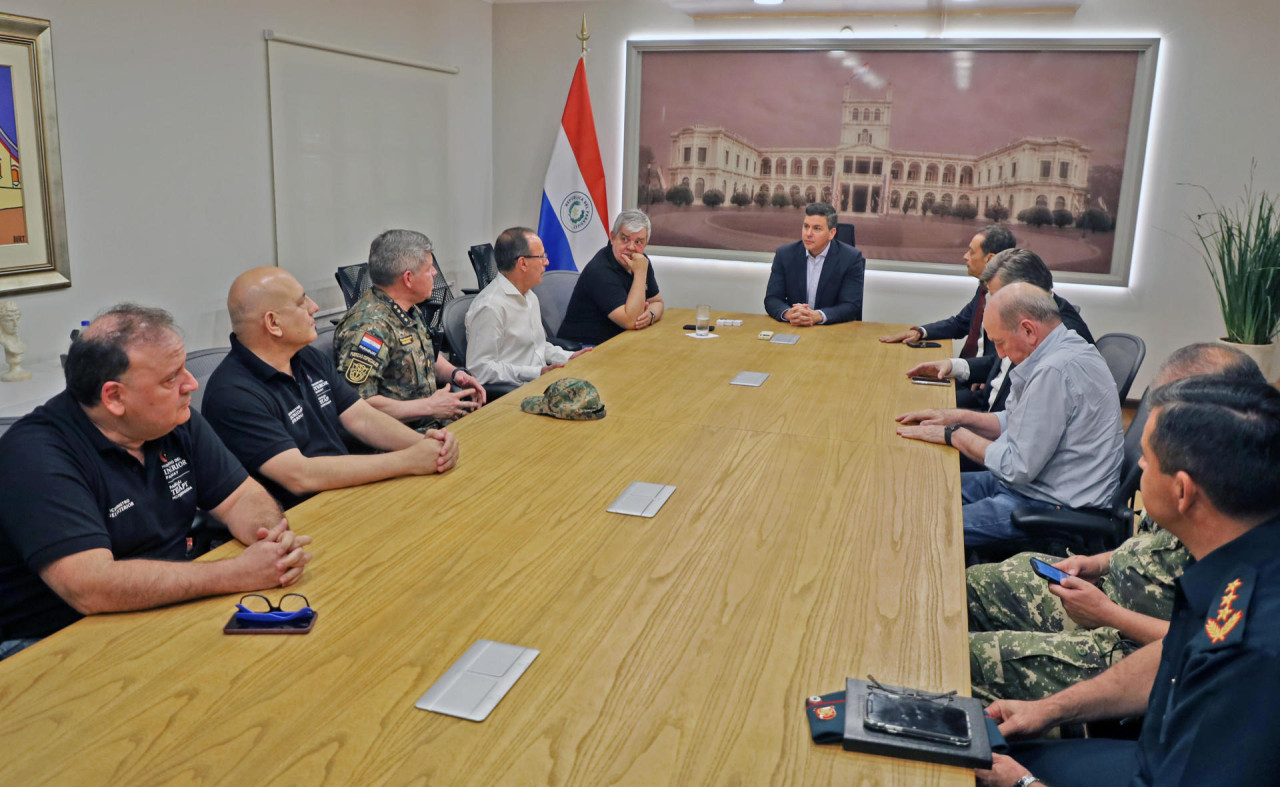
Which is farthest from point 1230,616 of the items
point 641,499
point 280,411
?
point 280,411

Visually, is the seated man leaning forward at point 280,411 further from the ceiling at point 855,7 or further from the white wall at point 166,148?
the ceiling at point 855,7

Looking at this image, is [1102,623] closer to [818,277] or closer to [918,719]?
[918,719]

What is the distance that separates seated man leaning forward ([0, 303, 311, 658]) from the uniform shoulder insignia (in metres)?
1.46

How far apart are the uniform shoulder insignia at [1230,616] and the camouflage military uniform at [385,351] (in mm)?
2482

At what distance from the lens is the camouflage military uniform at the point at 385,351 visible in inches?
121

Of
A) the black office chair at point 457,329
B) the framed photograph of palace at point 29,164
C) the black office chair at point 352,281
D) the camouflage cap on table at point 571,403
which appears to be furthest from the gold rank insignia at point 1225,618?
the black office chair at point 352,281

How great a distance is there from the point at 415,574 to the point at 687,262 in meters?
5.34

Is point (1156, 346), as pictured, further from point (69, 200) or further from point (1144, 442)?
point (69, 200)

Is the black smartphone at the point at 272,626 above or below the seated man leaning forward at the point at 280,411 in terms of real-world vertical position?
below

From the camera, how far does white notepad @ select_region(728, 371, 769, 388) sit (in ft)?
11.5

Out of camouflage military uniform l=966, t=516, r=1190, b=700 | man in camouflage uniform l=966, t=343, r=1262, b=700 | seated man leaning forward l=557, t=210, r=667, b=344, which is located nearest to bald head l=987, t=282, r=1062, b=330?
man in camouflage uniform l=966, t=343, r=1262, b=700

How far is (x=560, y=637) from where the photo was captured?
153 centimetres

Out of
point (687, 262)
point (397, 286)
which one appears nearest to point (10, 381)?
point (397, 286)

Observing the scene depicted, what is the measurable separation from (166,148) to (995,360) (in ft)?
12.3
